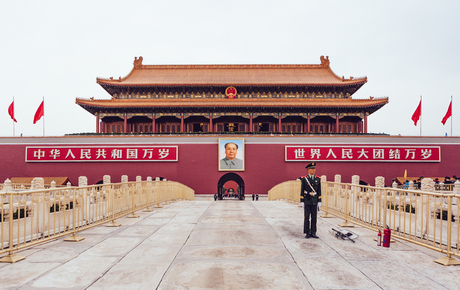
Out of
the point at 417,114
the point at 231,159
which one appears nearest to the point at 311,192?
the point at 231,159

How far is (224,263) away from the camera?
431 cm

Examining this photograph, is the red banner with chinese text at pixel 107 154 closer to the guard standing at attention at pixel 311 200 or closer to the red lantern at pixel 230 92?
the red lantern at pixel 230 92

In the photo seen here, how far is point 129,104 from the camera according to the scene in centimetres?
2455

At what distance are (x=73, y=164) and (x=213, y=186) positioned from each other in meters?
10.8

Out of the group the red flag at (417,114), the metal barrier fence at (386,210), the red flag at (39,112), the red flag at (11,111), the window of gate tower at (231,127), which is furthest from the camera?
the window of gate tower at (231,127)

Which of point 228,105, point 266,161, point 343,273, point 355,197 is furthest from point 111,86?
point 343,273

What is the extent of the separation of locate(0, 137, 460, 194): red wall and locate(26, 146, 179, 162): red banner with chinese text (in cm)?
38

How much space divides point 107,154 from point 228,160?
30.2 ft

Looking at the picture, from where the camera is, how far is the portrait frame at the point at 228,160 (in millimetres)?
22266

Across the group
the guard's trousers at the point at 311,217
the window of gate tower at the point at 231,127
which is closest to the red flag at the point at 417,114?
the window of gate tower at the point at 231,127

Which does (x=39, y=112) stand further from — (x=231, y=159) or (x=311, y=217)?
(x=311, y=217)

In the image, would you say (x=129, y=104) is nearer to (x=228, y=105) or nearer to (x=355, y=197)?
(x=228, y=105)

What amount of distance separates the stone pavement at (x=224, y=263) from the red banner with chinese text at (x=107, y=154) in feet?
52.5

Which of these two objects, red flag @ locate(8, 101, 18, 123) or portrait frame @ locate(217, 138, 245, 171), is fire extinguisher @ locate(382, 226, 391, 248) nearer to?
portrait frame @ locate(217, 138, 245, 171)
